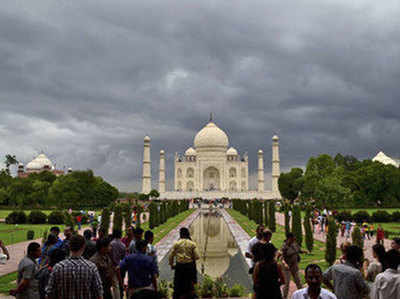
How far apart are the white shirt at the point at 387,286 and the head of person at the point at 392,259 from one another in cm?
5

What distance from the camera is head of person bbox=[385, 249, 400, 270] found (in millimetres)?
3846

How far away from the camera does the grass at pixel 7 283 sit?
24.8ft

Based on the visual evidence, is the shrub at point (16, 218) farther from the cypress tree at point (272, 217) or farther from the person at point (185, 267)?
the person at point (185, 267)

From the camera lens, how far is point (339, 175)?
116ft

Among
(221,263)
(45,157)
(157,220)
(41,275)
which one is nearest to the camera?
(41,275)

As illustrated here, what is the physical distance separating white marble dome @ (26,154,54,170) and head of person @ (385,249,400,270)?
7598 cm

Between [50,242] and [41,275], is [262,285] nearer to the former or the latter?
[41,275]

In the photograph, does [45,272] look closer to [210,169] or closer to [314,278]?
[314,278]

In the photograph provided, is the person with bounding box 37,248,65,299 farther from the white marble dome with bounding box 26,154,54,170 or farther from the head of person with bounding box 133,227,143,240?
the white marble dome with bounding box 26,154,54,170

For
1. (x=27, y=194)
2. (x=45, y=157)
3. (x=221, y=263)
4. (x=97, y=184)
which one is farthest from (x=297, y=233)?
(x=45, y=157)

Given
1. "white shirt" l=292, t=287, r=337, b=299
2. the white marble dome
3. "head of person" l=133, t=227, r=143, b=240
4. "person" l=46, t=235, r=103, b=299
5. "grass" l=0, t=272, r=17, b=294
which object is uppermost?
the white marble dome

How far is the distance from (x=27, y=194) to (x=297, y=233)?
1276 inches

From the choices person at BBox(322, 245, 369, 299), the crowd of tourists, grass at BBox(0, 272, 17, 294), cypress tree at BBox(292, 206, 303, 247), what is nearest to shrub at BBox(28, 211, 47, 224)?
grass at BBox(0, 272, 17, 294)

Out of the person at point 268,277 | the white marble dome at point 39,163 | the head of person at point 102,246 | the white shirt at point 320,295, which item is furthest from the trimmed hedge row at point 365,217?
the white marble dome at point 39,163
